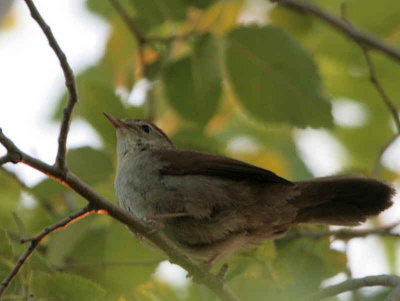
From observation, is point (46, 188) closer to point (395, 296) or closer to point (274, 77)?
point (274, 77)

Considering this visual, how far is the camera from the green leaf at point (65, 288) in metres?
3.82

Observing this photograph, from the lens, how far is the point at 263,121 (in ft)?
18.9

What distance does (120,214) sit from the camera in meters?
3.87

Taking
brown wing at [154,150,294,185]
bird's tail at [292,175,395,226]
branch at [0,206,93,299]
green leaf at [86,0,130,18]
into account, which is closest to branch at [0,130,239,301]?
branch at [0,206,93,299]

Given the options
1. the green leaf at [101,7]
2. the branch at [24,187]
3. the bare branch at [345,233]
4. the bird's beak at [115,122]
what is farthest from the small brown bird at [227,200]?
the green leaf at [101,7]

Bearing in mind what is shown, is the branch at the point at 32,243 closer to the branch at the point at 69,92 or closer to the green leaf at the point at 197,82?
the branch at the point at 69,92

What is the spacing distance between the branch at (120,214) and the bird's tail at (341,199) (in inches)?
37.7

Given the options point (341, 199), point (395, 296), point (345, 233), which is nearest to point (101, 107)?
point (341, 199)

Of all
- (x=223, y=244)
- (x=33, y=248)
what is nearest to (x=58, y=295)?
(x=33, y=248)

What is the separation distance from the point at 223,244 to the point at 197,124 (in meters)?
1.26

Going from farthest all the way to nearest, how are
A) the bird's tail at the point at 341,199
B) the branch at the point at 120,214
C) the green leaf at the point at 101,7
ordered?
the green leaf at the point at 101,7, the bird's tail at the point at 341,199, the branch at the point at 120,214

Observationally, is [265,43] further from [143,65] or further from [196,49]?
[143,65]

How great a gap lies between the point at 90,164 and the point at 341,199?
6.10 feet

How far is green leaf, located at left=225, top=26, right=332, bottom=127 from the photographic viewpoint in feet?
18.6
